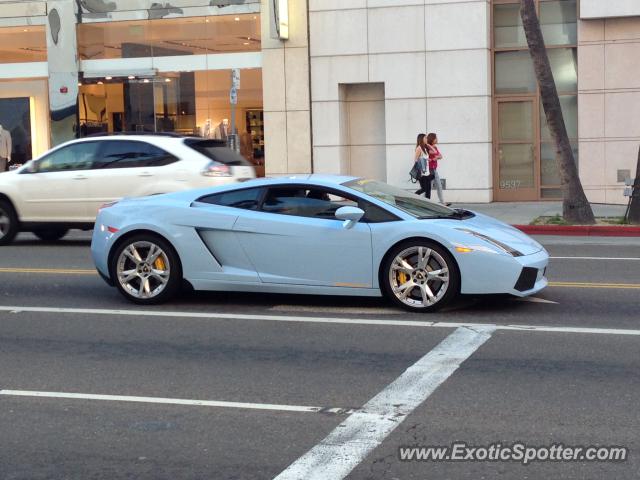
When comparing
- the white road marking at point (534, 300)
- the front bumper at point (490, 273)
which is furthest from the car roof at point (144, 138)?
the front bumper at point (490, 273)

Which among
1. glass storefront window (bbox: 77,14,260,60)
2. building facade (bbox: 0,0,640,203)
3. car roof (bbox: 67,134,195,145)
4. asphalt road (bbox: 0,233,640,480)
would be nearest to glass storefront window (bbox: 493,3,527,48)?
building facade (bbox: 0,0,640,203)

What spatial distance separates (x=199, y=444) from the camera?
6121mm

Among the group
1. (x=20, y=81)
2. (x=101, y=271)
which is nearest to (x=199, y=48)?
(x=20, y=81)

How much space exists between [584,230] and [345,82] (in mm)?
8495

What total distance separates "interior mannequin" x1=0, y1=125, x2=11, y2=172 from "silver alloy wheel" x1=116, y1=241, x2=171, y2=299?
17.8 metres

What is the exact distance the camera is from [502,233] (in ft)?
33.1

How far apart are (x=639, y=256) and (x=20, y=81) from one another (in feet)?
59.6

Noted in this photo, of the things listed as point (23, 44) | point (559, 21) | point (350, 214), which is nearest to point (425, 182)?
point (559, 21)

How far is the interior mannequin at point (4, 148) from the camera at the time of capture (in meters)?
27.4

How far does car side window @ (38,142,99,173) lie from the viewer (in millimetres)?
16234

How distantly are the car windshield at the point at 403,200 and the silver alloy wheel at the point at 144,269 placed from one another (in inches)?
78.4

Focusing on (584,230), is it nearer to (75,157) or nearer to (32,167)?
(75,157)

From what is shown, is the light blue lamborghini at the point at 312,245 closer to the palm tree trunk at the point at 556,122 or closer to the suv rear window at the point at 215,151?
the suv rear window at the point at 215,151

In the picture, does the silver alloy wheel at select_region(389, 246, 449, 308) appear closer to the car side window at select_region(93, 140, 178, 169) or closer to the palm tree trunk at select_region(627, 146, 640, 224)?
the car side window at select_region(93, 140, 178, 169)
